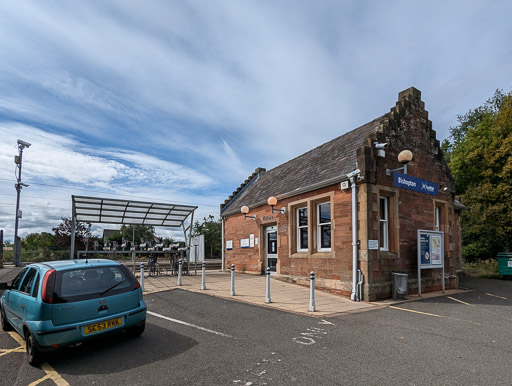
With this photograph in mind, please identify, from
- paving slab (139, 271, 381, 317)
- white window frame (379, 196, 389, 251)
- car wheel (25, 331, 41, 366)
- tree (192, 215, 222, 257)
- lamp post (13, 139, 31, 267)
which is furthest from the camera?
tree (192, 215, 222, 257)

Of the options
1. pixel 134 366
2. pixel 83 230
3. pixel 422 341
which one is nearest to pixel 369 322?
pixel 422 341

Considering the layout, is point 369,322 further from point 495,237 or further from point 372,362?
point 495,237

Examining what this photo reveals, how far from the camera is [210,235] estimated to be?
4084 centimetres

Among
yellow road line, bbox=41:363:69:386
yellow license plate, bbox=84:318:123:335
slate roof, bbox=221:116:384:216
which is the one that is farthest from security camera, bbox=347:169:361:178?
yellow road line, bbox=41:363:69:386

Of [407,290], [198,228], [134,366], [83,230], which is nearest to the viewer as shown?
[134,366]

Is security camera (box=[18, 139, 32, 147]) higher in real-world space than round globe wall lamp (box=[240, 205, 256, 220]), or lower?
higher

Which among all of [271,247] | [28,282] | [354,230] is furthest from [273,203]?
[28,282]

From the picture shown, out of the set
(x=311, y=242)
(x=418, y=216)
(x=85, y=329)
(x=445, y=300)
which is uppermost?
(x=418, y=216)

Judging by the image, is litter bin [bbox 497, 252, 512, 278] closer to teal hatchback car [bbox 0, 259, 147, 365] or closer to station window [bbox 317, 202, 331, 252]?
station window [bbox 317, 202, 331, 252]

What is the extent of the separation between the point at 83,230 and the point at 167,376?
94.1 feet

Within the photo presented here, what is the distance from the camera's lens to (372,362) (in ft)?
15.2

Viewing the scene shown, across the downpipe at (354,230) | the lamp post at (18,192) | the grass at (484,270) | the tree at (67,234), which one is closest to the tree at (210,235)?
the tree at (67,234)

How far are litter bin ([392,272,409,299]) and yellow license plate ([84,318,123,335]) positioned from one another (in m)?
7.98

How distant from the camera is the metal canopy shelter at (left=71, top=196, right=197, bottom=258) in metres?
14.5
